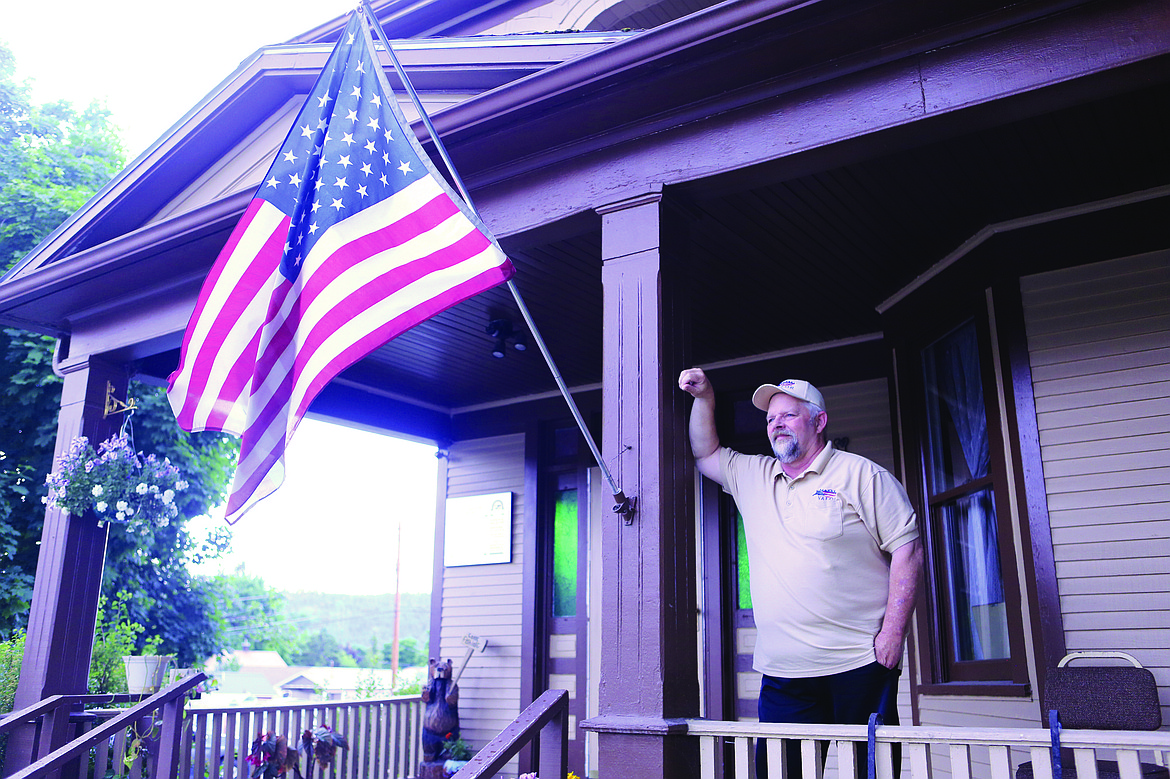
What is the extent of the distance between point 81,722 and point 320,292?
11.2ft

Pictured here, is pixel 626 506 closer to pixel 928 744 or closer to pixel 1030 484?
pixel 928 744

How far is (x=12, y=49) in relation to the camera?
20.0 m

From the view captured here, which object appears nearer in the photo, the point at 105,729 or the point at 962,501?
the point at 105,729

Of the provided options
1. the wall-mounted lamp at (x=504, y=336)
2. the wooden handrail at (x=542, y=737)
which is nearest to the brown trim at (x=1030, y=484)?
the wooden handrail at (x=542, y=737)

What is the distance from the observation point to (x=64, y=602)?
549 centimetres

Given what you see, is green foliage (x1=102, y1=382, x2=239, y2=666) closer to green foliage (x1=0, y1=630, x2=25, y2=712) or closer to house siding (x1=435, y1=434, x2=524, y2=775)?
green foliage (x1=0, y1=630, x2=25, y2=712)

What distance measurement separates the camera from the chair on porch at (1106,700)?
367cm

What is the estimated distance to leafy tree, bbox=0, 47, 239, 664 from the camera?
12359 millimetres

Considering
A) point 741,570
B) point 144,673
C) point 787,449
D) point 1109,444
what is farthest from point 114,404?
point 1109,444

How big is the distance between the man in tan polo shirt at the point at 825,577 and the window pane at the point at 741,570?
295 centimetres

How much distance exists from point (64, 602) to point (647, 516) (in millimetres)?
3961

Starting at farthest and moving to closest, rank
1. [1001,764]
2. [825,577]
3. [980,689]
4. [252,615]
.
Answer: [252,615]
[980,689]
[825,577]
[1001,764]

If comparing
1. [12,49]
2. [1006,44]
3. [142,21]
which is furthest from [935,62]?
[142,21]

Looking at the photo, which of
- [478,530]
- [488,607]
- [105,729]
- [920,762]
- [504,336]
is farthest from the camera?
[478,530]
